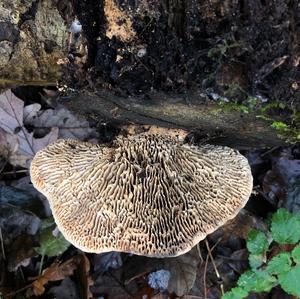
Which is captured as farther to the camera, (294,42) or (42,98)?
(42,98)

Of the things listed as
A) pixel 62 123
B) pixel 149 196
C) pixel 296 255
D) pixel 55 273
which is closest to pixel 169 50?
pixel 149 196

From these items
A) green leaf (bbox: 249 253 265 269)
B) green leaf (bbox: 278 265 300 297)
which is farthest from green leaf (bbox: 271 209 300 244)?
green leaf (bbox: 249 253 265 269)

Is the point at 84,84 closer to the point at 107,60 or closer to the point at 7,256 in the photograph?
the point at 107,60

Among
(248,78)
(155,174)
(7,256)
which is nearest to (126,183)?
(155,174)

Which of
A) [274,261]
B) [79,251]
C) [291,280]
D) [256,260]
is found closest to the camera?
[291,280]

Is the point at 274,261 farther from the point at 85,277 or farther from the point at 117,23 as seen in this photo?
the point at 117,23
